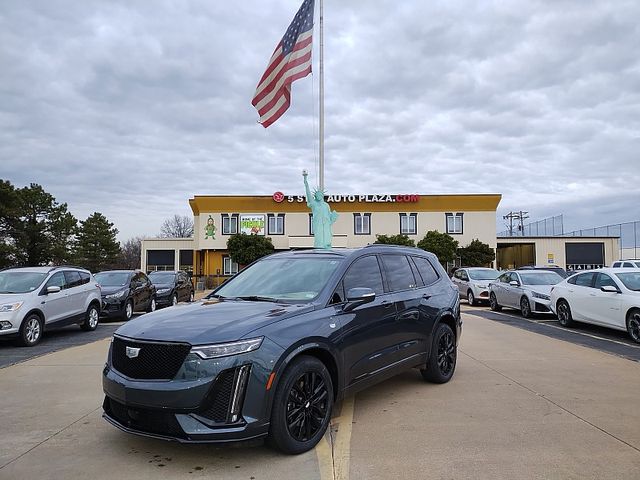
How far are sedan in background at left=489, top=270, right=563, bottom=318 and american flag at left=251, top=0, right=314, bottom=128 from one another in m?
9.35

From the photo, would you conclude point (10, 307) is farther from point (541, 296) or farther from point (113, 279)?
point (541, 296)

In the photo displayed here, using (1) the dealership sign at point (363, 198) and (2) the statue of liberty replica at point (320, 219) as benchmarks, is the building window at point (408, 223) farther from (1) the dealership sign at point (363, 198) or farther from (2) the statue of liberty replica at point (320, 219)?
(2) the statue of liberty replica at point (320, 219)

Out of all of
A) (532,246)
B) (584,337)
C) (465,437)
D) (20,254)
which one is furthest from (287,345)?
(532,246)

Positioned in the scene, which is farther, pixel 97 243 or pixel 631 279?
pixel 97 243

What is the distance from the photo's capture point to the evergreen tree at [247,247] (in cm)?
4447

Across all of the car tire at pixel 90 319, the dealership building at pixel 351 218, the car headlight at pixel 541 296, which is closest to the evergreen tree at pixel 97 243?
the dealership building at pixel 351 218

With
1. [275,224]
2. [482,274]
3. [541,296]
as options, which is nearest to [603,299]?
[541,296]

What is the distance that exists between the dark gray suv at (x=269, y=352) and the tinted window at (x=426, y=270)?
0.73 metres

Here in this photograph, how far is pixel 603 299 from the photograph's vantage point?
35.8 ft

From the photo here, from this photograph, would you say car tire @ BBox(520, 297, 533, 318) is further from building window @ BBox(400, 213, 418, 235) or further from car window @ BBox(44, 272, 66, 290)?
building window @ BBox(400, 213, 418, 235)

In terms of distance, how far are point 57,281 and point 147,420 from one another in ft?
29.2

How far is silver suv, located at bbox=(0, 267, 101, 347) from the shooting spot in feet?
32.4

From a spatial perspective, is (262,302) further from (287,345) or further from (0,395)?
(0,395)

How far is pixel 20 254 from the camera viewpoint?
142 feet
